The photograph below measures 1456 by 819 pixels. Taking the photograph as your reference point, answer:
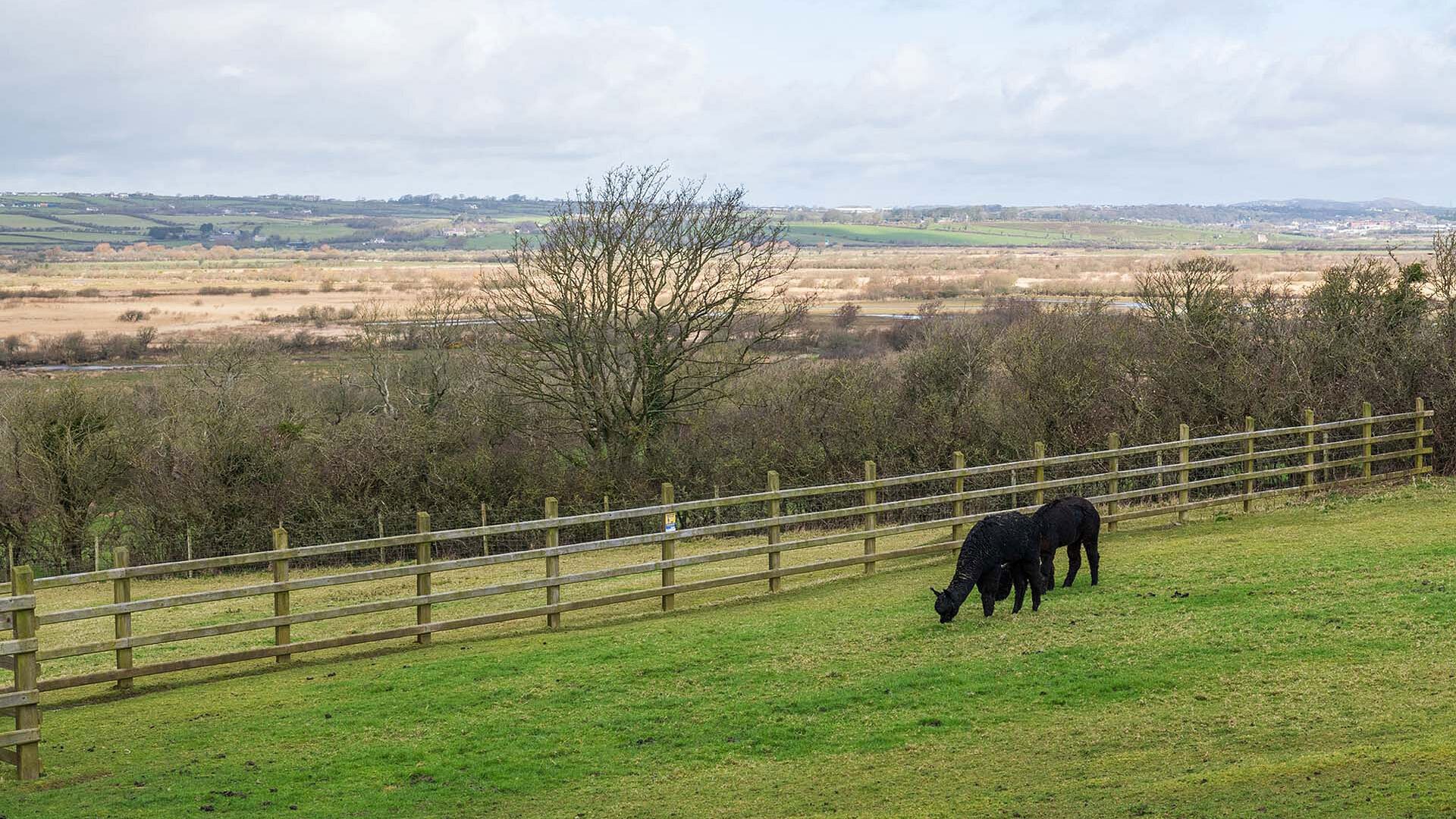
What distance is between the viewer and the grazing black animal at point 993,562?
Result: 500 inches

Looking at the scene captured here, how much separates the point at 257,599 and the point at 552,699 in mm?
13433

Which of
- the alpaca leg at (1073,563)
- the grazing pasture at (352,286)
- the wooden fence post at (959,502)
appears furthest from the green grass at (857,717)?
the grazing pasture at (352,286)

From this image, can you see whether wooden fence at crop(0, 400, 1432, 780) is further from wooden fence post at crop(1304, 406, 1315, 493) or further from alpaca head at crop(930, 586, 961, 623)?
alpaca head at crop(930, 586, 961, 623)

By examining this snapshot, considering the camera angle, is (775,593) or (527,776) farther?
(775,593)

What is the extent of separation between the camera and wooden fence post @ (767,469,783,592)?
15258mm

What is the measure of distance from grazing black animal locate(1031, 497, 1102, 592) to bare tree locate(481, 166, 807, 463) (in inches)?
744

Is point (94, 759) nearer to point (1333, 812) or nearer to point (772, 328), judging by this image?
point (1333, 812)

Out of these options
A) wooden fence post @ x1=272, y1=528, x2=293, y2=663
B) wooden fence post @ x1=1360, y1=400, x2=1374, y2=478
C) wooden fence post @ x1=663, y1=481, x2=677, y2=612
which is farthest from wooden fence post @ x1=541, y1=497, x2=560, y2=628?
wooden fence post @ x1=1360, y1=400, x2=1374, y2=478

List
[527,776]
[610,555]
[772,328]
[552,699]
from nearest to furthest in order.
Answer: [527,776] → [552,699] → [610,555] → [772,328]

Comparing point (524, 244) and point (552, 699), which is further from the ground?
point (524, 244)

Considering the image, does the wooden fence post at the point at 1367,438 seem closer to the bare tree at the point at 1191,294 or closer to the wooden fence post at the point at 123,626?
the bare tree at the point at 1191,294

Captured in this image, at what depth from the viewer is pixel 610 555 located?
2588 centimetres

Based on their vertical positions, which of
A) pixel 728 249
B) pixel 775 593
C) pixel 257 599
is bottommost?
pixel 257 599

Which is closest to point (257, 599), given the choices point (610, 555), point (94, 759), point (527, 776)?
point (610, 555)
